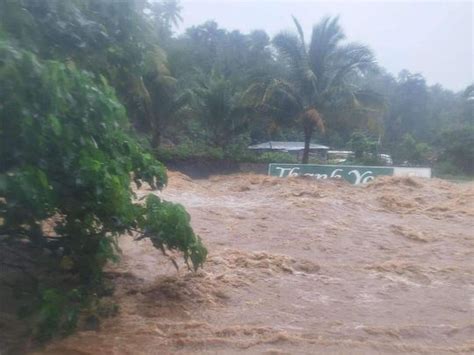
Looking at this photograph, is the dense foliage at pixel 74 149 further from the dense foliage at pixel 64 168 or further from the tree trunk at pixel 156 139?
the tree trunk at pixel 156 139

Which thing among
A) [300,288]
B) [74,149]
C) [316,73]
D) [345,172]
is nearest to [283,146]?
[316,73]

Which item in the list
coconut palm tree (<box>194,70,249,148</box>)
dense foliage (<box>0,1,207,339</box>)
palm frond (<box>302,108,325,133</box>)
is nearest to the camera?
dense foliage (<box>0,1,207,339</box>)

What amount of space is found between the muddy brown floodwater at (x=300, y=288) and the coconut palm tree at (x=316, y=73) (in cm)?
939

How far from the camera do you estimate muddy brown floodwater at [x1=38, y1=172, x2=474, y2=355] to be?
685cm

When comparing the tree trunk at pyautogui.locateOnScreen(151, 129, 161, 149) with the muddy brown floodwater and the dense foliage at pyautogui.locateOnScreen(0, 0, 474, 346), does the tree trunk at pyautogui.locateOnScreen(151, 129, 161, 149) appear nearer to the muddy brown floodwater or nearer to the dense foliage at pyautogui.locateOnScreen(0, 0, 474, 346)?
the muddy brown floodwater

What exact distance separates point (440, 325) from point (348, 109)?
727 inches

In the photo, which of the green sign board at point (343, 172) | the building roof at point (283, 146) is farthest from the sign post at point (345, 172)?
the building roof at point (283, 146)

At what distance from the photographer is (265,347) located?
21.9 feet

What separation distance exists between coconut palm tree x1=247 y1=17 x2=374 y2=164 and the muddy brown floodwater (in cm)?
939

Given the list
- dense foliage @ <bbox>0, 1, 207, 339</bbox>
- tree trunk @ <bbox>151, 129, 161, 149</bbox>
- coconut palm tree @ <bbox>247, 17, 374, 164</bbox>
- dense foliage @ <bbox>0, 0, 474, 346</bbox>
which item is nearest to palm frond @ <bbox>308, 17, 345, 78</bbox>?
coconut palm tree @ <bbox>247, 17, 374, 164</bbox>

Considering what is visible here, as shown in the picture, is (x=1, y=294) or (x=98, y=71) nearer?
(x=1, y=294)

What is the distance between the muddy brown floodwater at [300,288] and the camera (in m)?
6.85

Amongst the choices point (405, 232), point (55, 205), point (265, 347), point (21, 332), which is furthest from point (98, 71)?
point (405, 232)

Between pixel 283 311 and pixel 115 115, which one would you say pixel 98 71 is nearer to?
pixel 115 115
